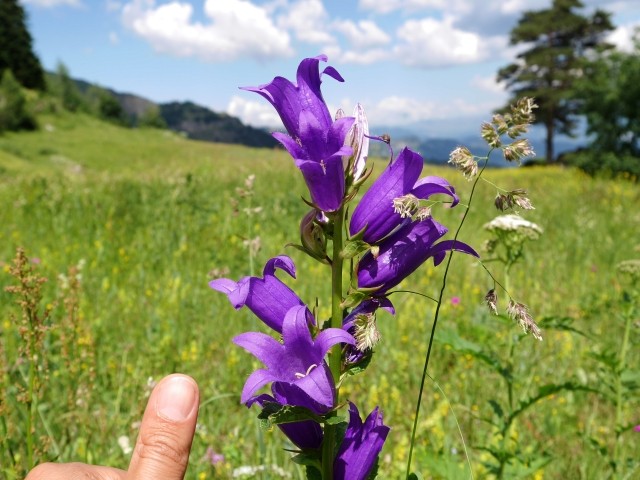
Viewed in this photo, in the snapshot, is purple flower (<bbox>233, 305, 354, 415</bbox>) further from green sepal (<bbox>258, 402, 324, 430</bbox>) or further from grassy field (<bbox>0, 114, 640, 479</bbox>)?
grassy field (<bbox>0, 114, 640, 479</bbox>)

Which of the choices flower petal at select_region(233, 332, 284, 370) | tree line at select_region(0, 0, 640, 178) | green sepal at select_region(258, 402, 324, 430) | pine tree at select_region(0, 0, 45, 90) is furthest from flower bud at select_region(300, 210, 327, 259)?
pine tree at select_region(0, 0, 45, 90)

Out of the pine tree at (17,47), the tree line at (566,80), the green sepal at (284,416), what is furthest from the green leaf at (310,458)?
the pine tree at (17,47)

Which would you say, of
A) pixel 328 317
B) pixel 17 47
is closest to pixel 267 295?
pixel 328 317

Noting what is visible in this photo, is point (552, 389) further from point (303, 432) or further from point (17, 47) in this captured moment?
point (17, 47)

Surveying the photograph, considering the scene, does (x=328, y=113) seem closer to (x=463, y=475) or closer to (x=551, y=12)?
(x=463, y=475)

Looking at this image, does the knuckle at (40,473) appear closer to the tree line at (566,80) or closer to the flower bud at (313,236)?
the flower bud at (313,236)
